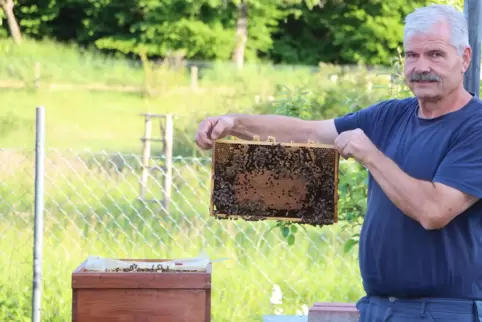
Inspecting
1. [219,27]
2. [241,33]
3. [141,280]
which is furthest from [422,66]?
[219,27]

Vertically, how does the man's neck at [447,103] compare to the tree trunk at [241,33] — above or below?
below

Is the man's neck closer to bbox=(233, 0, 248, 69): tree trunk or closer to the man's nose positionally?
the man's nose

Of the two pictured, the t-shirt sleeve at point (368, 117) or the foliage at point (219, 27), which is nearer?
the t-shirt sleeve at point (368, 117)

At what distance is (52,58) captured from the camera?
23.1m

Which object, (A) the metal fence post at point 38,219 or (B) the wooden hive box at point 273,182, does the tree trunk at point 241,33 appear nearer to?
(A) the metal fence post at point 38,219

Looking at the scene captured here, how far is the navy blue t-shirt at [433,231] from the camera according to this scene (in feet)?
7.13

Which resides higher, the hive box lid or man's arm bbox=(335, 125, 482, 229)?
man's arm bbox=(335, 125, 482, 229)

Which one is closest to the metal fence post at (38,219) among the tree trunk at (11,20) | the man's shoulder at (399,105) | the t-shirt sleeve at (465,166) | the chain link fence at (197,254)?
the chain link fence at (197,254)

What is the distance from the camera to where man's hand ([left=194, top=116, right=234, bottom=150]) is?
266 centimetres

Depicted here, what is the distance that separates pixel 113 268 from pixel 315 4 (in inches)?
996

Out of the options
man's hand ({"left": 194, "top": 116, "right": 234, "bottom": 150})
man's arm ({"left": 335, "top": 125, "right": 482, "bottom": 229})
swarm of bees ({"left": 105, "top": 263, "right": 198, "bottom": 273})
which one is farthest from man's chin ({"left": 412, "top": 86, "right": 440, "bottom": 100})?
swarm of bees ({"left": 105, "top": 263, "right": 198, "bottom": 273})

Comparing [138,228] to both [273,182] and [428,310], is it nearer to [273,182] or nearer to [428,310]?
[273,182]

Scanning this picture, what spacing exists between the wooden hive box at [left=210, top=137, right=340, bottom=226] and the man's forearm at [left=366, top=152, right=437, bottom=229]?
22.8 inches

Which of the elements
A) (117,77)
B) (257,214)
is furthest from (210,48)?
(257,214)
